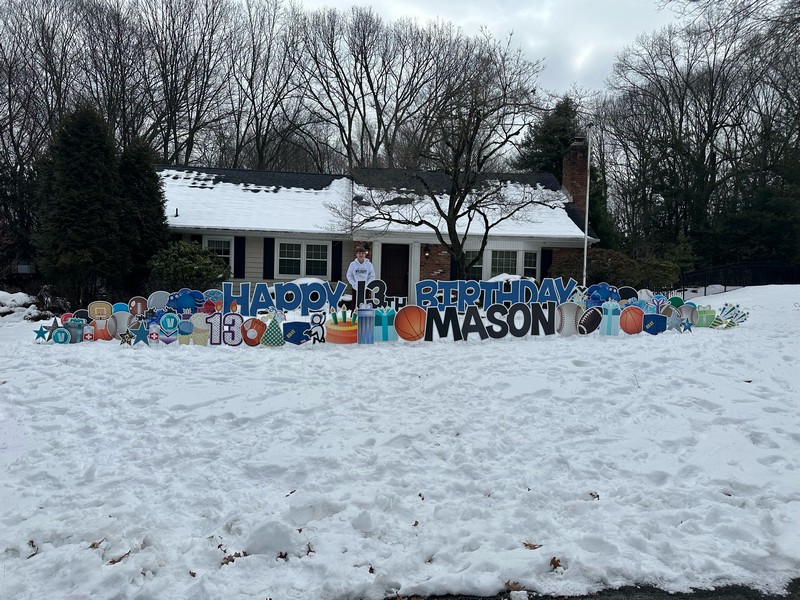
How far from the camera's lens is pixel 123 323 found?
962 centimetres

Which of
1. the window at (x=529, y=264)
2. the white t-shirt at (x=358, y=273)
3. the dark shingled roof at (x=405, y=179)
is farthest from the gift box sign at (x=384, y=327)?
the window at (x=529, y=264)

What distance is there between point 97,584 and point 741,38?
1434cm

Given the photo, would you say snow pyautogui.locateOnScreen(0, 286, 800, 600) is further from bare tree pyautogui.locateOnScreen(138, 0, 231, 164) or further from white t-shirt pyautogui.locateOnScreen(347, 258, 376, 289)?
bare tree pyautogui.locateOnScreen(138, 0, 231, 164)

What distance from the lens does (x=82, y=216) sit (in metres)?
15.2

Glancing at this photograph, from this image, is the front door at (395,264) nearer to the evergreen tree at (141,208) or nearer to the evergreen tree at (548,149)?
the evergreen tree at (141,208)

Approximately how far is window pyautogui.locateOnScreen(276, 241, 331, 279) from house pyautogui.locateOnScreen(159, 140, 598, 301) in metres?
0.03

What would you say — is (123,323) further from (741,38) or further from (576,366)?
(741,38)

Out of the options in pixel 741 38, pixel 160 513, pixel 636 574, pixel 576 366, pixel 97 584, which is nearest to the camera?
pixel 97 584

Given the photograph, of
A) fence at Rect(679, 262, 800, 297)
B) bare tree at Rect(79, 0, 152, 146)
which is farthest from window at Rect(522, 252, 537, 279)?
bare tree at Rect(79, 0, 152, 146)

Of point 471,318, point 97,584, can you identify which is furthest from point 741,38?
point 97,584

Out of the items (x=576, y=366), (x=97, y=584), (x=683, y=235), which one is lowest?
(x=97, y=584)

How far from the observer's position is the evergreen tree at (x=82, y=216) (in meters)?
15.0

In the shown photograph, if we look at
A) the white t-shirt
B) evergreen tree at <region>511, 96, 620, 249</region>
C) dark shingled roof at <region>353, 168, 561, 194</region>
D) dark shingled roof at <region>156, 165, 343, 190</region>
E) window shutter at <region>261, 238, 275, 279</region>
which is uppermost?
evergreen tree at <region>511, 96, 620, 249</region>

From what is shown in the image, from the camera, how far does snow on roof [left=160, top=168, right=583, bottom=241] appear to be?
19.1 meters
